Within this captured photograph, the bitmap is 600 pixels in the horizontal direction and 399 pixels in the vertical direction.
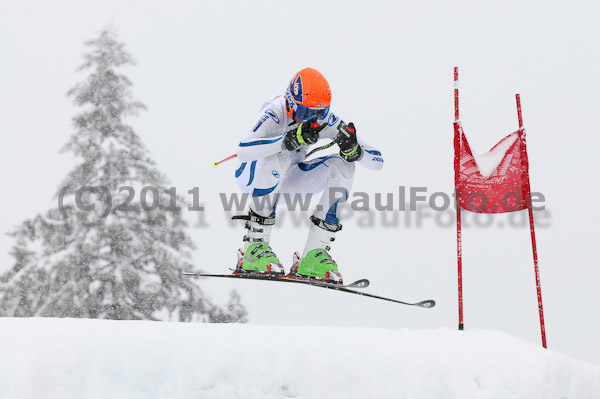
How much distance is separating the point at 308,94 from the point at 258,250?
1.55 meters

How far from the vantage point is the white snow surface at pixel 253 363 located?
3.97 metres

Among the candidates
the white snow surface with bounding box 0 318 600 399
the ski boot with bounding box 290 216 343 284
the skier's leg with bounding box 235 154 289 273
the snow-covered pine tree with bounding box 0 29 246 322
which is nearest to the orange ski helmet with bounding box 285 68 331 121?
the skier's leg with bounding box 235 154 289 273

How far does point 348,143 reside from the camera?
6574mm

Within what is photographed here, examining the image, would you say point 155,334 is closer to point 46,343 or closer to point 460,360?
point 46,343

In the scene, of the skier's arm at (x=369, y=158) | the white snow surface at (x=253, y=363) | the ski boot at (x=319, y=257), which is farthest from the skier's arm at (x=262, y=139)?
the white snow surface at (x=253, y=363)

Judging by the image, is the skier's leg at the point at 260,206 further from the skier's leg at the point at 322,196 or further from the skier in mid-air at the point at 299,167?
the skier's leg at the point at 322,196

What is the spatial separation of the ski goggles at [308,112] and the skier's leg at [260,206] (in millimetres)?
403

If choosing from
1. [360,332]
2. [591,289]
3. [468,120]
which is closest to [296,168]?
[360,332]

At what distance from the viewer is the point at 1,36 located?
5409cm

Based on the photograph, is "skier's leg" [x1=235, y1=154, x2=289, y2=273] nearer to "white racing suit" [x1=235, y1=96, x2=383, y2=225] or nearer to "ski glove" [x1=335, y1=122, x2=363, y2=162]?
"white racing suit" [x1=235, y1=96, x2=383, y2=225]

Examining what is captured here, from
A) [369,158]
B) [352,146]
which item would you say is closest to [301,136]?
[352,146]

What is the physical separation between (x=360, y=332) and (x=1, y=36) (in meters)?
55.5

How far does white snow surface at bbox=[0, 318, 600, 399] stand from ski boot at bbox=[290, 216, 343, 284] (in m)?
2.02

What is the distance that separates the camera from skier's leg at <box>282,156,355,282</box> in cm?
701
